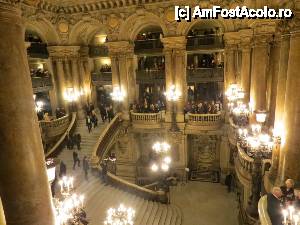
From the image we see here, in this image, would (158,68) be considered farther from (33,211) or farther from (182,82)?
(33,211)

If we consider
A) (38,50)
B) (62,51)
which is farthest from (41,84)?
(62,51)

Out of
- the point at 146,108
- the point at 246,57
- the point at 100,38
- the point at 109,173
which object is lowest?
the point at 109,173

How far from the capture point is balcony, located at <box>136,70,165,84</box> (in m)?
19.3

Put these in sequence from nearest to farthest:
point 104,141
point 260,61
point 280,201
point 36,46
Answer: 1. point 280,201
2. point 260,61
3. point 104,141
4. point 36,46

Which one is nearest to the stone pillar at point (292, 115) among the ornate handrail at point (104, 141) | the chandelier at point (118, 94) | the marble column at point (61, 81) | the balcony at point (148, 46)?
the ornate handrail at point (104, 141)

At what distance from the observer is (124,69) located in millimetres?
18156

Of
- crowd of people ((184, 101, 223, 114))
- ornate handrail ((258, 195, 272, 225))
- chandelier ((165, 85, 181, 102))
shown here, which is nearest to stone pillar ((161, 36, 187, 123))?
chandelier ((165, 85, 181, 102))

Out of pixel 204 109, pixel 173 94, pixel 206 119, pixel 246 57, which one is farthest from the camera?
pixel 204 109

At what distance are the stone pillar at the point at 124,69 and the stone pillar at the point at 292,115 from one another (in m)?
12.5

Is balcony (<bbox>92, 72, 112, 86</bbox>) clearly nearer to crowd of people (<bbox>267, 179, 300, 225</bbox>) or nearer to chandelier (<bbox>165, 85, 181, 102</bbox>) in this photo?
chandelier (<bbox>165, 85, 181, 102</bbox>)

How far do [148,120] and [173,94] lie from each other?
253 cm

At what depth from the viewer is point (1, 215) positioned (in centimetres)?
297

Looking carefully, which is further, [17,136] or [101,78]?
[101,78]

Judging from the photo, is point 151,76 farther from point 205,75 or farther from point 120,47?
point 205,75
